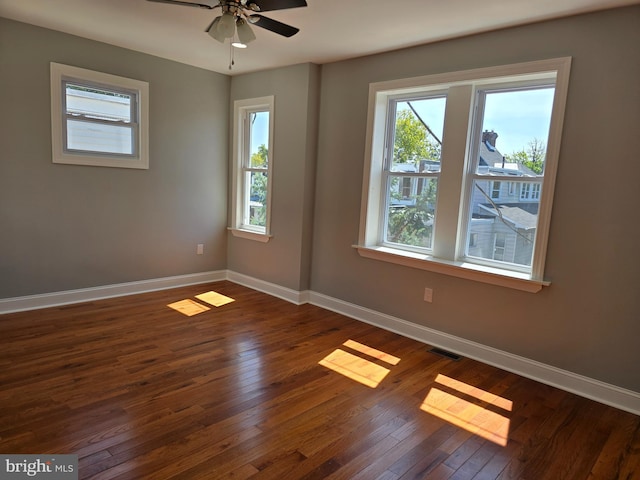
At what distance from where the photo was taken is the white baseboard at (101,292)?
3814mm

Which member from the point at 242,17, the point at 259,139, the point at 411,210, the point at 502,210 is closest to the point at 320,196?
the point at 411,210

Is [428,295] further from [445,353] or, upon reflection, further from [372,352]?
[372,352]

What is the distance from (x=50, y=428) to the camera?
2.15 metres

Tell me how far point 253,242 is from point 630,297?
12.0ft

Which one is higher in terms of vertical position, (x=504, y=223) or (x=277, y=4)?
(x=277, y=4)

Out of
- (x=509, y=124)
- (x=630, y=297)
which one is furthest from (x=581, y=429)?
(x=509, y=124)

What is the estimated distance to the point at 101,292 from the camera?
4312mm

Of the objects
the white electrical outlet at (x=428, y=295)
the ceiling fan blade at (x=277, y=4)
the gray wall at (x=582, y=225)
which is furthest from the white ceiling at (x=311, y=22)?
the white electrical outlet at (x=428, y=295)

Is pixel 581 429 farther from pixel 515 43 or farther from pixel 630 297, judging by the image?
pixel 515 43

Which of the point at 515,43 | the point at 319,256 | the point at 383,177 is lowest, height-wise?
the point at 319,256

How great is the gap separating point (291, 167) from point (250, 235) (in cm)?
104

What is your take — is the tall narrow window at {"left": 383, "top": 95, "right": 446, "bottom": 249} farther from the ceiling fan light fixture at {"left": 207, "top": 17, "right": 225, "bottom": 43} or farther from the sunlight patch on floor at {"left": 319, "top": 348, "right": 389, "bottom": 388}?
the ceiling fan light fixture at {"left": 207, "top": 17, "right": 225, "bottom": 43}

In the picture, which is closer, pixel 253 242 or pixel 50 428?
pixel 50 428

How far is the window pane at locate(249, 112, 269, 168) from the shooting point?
191 inches
